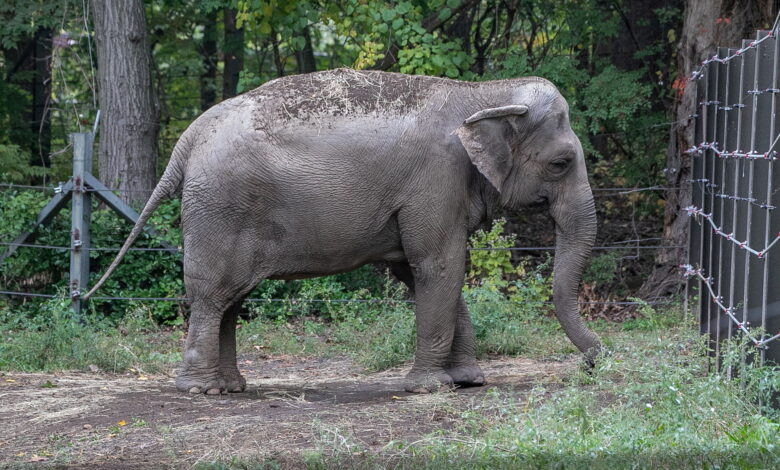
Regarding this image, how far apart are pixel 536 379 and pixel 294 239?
Result: 2228mm

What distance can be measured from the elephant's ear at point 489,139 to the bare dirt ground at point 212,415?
160 cm

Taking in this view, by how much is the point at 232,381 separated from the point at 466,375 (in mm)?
1832

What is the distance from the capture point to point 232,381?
8289mm

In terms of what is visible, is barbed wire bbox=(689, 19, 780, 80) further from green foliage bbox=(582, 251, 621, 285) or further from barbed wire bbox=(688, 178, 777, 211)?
green foliage bbox=(582, 251, 621, 285)

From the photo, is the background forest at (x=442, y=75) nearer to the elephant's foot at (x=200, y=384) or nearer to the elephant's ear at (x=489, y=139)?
the elephant's foot at (x=200, y=384)

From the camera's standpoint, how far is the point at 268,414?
7.16 m

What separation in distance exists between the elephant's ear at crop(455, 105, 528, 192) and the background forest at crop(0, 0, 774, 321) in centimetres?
435

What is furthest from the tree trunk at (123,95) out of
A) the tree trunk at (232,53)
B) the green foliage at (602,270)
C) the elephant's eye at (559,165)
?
the elephant's eye at (559,165)

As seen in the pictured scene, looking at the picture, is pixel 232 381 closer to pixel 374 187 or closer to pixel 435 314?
pixel 435 314

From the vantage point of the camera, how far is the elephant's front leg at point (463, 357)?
27.0 feet

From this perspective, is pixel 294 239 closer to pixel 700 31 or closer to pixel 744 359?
pixel 744 359

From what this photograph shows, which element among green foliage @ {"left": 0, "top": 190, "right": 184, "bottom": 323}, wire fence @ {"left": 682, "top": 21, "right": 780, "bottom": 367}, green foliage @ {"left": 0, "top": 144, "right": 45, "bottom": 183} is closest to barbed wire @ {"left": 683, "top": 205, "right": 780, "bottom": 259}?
wire fence @ {"left": 682, "top": 21, "right": 780, "bottom": 367}

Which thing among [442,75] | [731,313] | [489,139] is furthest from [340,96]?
[442,75]

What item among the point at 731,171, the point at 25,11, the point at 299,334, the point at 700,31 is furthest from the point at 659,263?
the point at 25,11
